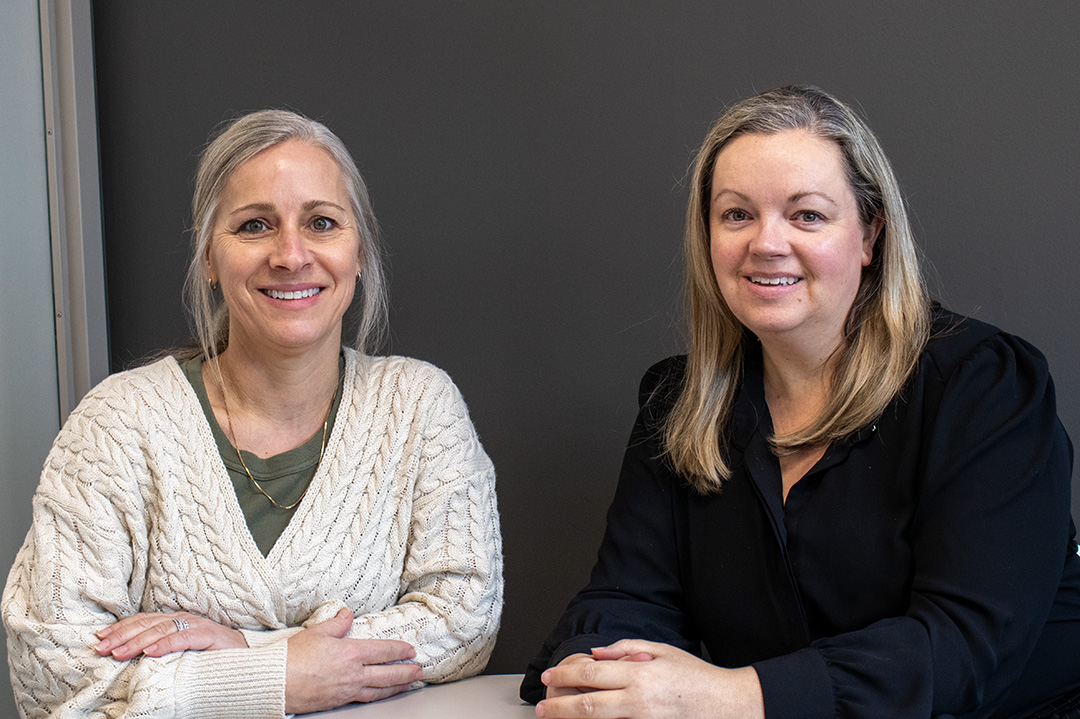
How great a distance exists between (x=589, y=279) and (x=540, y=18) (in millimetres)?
612

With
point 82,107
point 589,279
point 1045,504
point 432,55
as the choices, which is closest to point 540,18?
point 432,55

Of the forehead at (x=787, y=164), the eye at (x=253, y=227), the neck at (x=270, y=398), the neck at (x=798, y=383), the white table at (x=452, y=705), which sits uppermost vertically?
the forehead at (x=787, y=164)

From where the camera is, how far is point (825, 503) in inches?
62.5

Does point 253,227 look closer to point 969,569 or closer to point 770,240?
point 770,240

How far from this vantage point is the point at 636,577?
1.72 metres

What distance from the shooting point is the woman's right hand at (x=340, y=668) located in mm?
1544

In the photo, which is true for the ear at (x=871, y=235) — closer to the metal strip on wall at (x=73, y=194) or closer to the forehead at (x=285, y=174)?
the forehead at (x=285, y=174)

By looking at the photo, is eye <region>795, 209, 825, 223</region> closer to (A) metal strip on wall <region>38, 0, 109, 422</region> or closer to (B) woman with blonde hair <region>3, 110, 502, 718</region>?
(B) woman with blonde hair <region>3, 110, 502, 718</region>

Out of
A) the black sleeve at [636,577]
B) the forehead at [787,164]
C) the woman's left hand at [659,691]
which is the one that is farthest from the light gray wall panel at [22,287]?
the forehead at [787,164]

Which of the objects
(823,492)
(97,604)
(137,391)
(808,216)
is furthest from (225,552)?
(808,216)

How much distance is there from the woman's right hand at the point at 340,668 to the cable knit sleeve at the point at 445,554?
37 mm

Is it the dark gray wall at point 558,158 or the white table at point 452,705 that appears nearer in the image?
the white table at point 452,705

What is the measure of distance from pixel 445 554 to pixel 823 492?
0.66 metres

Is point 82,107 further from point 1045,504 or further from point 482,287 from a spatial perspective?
point 1045,504
